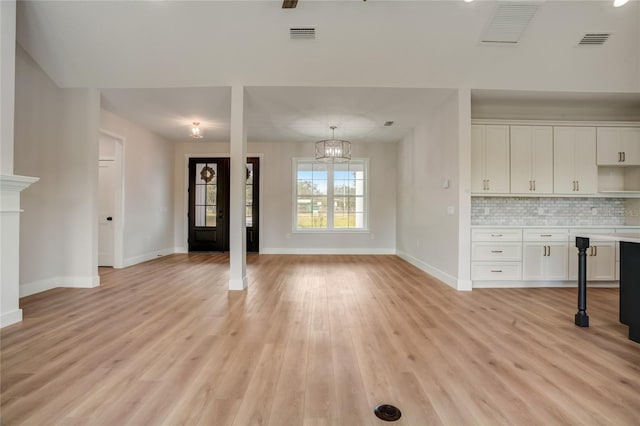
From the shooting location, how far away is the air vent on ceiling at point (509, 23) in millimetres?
3203

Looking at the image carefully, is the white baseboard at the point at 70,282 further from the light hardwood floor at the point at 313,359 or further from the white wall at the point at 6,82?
the white wall at the point at 6,82

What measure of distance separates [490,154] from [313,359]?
12.8 feet

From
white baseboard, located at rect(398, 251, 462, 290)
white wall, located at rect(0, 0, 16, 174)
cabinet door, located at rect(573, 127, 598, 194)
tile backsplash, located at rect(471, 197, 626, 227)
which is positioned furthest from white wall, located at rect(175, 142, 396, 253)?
white wall, located at rect(0, 0, 16, 174)

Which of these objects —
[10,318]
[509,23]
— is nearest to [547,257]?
[509,23]

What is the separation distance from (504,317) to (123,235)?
6.05 m

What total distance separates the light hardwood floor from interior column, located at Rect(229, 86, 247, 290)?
0.35 meters

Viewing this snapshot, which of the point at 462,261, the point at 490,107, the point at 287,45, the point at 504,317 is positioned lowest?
the point at 504,317

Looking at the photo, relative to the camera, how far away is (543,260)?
418 cm

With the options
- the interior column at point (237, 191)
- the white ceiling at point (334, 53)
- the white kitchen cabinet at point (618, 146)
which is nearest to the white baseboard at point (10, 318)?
the interior column at point (237, 191)

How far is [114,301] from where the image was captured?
3.39m

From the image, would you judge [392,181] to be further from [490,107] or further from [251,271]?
[251,271]

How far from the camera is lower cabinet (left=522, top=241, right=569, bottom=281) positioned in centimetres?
417

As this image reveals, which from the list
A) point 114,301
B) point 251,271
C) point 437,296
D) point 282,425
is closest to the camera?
point 282,425

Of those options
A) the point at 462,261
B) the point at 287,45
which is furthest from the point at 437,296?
the point at 287,45
